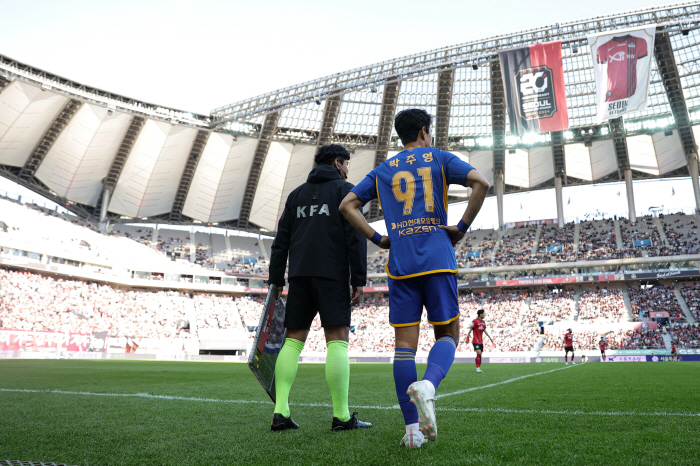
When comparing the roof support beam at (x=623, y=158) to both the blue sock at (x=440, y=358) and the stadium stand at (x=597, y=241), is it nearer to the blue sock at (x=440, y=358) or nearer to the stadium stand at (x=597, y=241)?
the stadium stand at (x=597, y=241)

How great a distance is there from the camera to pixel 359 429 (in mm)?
3383

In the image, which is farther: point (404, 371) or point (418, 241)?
point (418, 241)

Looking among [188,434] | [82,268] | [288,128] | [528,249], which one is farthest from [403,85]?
[188,434]

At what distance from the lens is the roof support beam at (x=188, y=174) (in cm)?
4178

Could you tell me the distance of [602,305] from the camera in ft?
127

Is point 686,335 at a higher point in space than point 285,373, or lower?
higher

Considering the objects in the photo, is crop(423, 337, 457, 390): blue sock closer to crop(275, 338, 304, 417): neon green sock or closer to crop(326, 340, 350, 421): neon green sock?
crop(326, 340, 350, 421): neon green sock

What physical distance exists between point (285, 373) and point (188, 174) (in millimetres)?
44059

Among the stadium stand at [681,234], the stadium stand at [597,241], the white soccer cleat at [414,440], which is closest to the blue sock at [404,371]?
the white soccer cleat at [414,440]

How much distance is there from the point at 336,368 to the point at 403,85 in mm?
37851

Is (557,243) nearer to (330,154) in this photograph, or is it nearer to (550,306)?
(550,306)

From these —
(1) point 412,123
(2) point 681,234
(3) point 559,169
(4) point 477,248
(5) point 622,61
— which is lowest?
(1) point 412,123

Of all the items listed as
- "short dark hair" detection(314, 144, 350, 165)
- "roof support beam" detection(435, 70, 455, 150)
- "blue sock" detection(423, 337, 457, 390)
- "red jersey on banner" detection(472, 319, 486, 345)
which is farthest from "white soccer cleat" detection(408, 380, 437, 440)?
"roof support beam" detection(435, 70, 455, 150)

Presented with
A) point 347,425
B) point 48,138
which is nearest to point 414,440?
point 347,425
